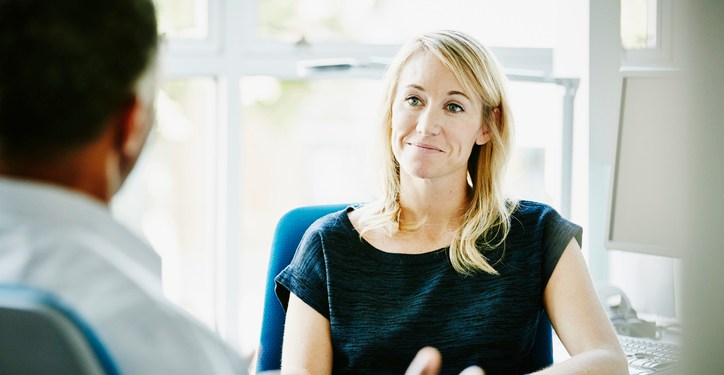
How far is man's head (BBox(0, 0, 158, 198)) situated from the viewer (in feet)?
2.17

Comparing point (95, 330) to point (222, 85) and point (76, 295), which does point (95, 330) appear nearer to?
point (76, 295)

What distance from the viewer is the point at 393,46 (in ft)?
8.59

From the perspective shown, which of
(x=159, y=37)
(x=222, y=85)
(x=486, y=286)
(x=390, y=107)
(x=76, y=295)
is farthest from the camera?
(x=222, y=85)

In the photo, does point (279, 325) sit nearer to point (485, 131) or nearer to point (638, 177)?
point (485, 131)

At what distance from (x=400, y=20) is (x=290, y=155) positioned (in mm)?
627

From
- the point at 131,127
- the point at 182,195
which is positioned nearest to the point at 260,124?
the point at 182,195

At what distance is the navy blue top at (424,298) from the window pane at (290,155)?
0.96m

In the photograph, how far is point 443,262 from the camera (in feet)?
5.33

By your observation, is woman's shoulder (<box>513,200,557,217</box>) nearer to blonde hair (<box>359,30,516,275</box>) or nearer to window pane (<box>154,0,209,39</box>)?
blonde hair (<box>359,30,516,275</box>)

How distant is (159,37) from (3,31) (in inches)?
5.9

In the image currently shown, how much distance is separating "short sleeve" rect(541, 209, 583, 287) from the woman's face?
25 cm

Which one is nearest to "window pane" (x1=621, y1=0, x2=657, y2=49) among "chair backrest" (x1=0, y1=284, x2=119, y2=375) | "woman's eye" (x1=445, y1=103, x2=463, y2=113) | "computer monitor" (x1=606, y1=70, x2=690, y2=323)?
"computer monitor" (x1=606, y1=70, x2=690, y2=323)

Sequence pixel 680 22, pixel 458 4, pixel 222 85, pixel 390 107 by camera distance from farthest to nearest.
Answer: pixel 458 4 → pixel 222 85 → pixel 390 107 → pixel 680 22

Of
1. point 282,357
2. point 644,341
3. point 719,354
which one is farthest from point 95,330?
point 644,341
